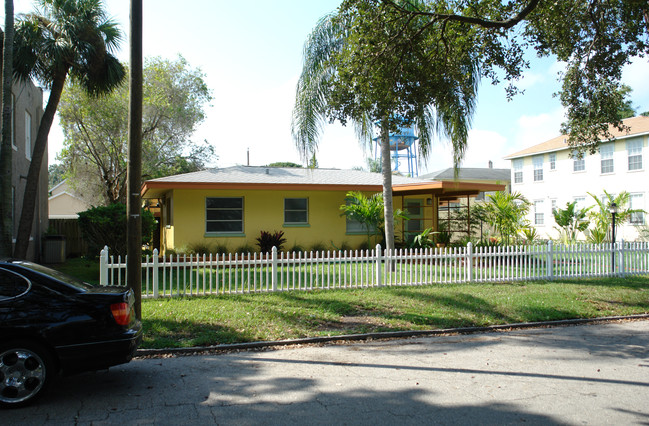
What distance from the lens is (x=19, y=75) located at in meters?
12.1

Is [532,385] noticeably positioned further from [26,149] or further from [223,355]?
[26,149]

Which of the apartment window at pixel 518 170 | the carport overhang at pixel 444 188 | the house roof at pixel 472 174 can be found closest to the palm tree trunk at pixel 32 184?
the carport overhang at pixel 444 188

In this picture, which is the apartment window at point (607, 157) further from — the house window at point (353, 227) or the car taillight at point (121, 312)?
the car taillight at point (121, 312)

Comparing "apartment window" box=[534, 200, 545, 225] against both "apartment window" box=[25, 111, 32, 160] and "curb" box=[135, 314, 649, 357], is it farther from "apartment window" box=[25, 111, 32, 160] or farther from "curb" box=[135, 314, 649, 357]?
"apartment window" box=[25, 111, 32, 160]

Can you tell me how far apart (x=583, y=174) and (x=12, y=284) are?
2914 cm

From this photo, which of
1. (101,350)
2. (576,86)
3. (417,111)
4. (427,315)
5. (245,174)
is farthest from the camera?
(245,174)

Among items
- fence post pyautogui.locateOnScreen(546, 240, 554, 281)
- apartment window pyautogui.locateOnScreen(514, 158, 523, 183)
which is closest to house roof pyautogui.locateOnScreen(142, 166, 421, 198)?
fence post pyautogui.locateOnScreen(546, 240, 554, 281)

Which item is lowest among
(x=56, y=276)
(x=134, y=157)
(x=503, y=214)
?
(x=56, y=276)

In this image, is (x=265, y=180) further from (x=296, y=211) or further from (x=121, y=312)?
(x=121, y=312)

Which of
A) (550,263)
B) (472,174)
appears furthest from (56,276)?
(472,174)

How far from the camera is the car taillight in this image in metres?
4.96

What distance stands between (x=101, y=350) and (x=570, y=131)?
1234 centimetres

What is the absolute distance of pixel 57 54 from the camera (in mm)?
12055

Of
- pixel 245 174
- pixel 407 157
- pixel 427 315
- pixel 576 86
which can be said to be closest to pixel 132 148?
pixel 427 315
